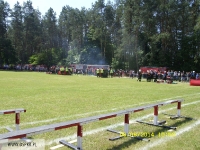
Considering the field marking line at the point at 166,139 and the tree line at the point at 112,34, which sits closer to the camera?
the field marking line at the point at 166,139

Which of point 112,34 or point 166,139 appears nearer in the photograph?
point 166,139

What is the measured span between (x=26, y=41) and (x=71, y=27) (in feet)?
56.9

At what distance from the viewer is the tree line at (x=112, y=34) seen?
41469mm

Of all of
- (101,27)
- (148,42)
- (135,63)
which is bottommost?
(135,63)

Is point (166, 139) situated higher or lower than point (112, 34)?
lower

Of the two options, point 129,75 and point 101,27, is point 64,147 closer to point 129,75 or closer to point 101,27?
point 129,75

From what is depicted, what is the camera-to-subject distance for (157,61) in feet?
140

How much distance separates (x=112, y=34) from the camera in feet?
189

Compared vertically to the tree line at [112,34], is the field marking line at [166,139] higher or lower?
lower

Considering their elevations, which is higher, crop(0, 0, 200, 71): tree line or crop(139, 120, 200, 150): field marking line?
crop(0, 0, 200, 71): tree line

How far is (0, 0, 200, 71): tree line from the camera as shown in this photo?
4147 cm

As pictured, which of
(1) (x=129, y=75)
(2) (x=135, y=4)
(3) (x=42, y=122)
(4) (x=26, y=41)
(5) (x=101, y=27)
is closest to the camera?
(3) (x=42, y=122)

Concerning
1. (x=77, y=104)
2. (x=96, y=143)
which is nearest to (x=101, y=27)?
(x=77, y=104)

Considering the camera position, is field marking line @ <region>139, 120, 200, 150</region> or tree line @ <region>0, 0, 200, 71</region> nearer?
field marking line @ <region>139, 120, 200, 150</region>
